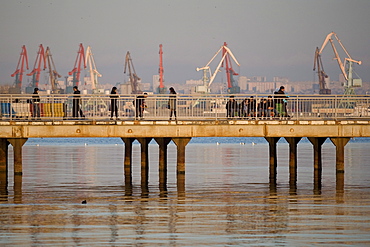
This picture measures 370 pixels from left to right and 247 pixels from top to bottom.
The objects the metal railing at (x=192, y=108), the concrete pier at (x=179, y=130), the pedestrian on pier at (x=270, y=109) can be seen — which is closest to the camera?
the concrete pier at (x=179, y=130)

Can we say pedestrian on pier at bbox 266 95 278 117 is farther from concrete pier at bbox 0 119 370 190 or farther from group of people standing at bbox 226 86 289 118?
concrete pier at bbox 0 119 370 190

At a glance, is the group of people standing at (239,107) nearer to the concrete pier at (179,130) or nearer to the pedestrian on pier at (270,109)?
the pedestrian on pier at (270,109)

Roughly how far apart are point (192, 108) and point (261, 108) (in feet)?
11.0

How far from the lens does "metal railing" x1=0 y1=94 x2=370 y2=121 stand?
37781 mm

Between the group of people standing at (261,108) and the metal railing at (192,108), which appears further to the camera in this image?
the group of people standing at (261,108)

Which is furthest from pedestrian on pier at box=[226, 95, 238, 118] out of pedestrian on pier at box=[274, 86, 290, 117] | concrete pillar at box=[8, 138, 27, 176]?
concrete pillar at box=[8, 138, 27, 176]

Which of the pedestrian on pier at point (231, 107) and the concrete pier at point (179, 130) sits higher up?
the pedestrian on pier at point (231, 107)

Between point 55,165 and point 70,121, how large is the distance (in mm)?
12222

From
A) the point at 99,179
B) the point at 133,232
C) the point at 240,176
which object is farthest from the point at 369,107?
the point at 133,232

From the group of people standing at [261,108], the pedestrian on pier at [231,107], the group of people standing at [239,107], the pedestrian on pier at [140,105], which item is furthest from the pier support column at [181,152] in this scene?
the group of people standing at [261,108]

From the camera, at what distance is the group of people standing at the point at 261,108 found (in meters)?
38.2

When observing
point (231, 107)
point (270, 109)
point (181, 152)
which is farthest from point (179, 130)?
point (270, 109)

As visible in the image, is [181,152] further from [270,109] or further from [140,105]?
[270,109]

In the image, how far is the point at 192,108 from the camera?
38.7 metres
